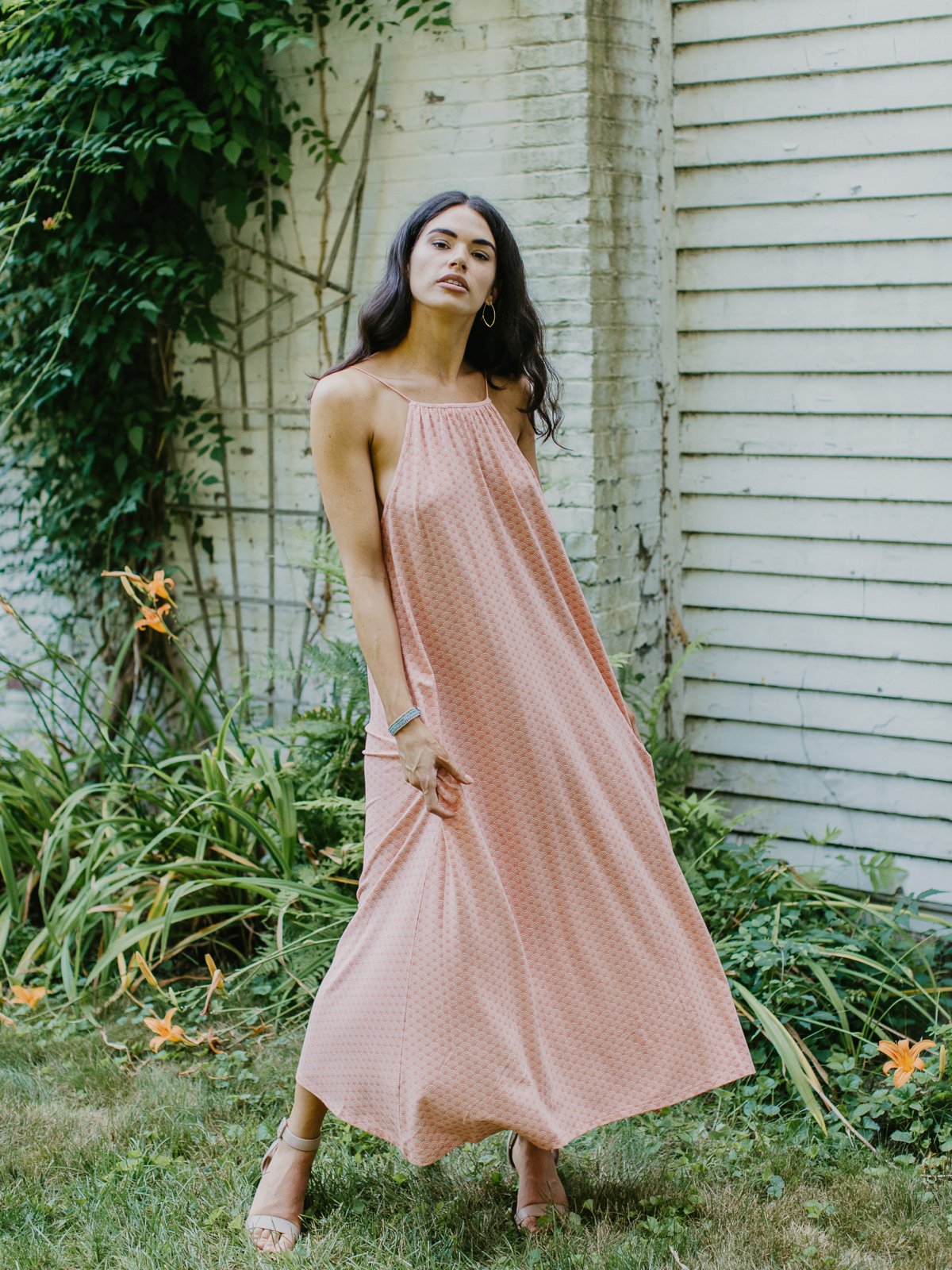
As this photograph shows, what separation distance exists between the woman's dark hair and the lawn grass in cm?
154

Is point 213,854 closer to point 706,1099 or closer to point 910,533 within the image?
point 706,1099

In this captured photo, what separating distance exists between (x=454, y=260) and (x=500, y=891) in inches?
45.5

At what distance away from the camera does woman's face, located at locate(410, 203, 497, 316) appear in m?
2.48

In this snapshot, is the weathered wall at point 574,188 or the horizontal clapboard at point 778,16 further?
the weathered wall at point 574,188

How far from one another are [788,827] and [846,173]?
6.25 ft

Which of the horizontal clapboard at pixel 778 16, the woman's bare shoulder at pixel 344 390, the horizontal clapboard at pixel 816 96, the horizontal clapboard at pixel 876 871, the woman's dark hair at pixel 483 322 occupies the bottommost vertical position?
the horizontal clapboard at pixel 876 871

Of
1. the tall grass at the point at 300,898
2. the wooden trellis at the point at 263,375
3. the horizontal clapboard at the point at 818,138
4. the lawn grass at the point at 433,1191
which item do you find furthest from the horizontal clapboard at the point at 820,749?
the horizontal clapboard at the point at 818,138

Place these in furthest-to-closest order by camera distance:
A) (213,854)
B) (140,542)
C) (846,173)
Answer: (140,542), (213,854), (846,173)

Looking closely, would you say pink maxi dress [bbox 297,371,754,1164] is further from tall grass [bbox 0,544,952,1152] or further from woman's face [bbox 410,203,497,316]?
tall grass [bbox 0,544,952,1152]

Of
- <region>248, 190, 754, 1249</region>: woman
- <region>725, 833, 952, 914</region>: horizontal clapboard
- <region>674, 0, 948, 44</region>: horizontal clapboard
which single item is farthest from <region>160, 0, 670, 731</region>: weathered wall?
<region>248, 190, 754, 1249</region>: woman

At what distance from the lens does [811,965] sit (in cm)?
323

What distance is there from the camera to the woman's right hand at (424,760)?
2.35 metres

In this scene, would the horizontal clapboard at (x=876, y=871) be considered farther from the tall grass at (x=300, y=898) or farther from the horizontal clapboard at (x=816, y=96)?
the horizontal clapboard at (x=816, y=96)

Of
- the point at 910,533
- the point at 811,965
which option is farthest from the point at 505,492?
the point at 910,533
